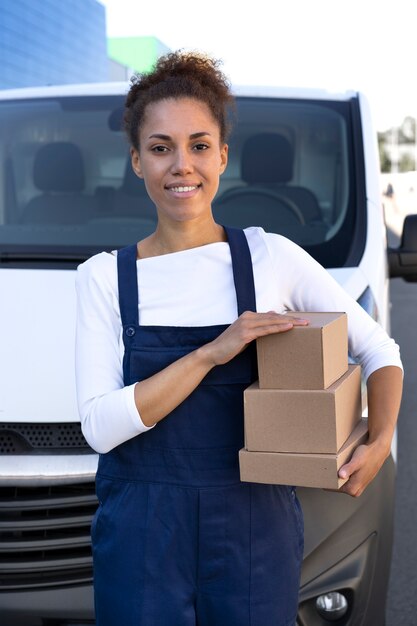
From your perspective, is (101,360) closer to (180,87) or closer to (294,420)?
(294,420)

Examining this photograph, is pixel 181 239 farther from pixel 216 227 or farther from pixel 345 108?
pixel 345 108

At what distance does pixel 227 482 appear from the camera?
182 centimetres

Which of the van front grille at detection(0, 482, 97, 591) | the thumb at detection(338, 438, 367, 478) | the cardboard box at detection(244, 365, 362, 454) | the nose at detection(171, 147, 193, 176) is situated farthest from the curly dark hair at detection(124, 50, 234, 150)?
the van front grille at detection(0, 482, 97, 591)

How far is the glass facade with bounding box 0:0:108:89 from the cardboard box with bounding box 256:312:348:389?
45.5 feet

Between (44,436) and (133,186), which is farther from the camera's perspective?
(133,186)

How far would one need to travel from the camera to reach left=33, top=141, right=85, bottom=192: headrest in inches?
159

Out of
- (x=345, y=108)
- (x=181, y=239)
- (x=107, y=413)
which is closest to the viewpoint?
(x=107, y=413)

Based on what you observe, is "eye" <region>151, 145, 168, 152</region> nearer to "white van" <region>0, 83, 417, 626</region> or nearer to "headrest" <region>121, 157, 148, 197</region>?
"white van" <region>0, 83, 417, 626</region>

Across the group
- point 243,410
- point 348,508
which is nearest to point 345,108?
point 348,508

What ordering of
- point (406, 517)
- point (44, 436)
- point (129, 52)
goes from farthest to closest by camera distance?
1. point (129, 52)
2. point (406, 517)
3. point (44, 436)

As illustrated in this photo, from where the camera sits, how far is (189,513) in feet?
5.87

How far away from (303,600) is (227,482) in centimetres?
84

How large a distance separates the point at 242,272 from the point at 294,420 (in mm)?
318

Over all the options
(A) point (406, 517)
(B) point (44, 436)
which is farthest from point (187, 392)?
(A) point (406, 517)
